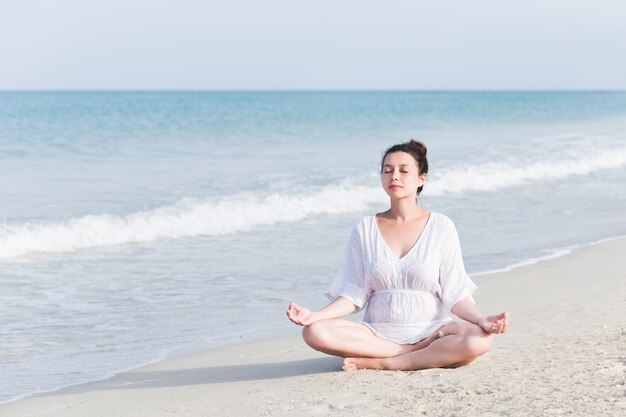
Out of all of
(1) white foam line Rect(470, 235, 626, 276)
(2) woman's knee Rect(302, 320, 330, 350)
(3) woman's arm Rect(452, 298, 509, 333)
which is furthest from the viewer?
(1) white foam line Rect(470, 235, 626, 276)

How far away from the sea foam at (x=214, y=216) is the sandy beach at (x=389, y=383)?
5955 millimetres

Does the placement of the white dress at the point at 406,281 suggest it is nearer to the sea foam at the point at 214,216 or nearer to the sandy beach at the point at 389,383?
the sandy beach at the point at 389,383

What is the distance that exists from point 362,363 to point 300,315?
0.53 metres

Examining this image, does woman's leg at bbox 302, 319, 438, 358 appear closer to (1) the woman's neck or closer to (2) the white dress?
(2) the white dress

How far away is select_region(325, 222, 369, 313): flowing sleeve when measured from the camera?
18.8 ft

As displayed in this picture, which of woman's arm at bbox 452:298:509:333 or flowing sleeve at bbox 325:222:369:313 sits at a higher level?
flowing sleeve at bbox 325:222:369:313

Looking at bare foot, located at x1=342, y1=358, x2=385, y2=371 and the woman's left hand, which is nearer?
the woman's left hand

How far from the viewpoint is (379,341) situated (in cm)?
565

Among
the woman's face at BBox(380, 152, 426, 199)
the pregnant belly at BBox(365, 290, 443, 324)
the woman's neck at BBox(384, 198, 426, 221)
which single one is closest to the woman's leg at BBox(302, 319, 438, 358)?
the pregnant belly at BBox(365, 290, 443, 324)

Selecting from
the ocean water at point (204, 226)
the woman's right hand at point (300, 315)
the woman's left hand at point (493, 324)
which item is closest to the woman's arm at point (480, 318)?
the woman's left hand at point (493, 324)

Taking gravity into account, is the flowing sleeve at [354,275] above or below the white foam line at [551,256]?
above

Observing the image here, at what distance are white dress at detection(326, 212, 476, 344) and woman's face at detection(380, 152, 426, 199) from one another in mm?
234

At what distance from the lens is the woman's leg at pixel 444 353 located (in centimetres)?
545

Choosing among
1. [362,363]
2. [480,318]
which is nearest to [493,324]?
[480,318]
